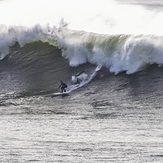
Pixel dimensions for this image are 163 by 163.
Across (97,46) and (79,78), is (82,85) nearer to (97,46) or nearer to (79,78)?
(79,78)

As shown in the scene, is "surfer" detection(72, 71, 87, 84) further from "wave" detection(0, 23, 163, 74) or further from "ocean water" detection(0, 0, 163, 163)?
"wave" detection(0, 23, 163, 74)

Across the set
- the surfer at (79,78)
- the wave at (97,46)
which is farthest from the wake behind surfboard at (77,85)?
the wave at (97,46)

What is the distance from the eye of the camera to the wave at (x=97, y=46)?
14617 mm

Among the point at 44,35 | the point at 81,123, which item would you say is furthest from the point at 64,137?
the point at 44,35

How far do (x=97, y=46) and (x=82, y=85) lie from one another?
9.73ft

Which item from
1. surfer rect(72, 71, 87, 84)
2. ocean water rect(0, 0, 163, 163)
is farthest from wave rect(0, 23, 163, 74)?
surfer rect(72, 71, 87, 84)

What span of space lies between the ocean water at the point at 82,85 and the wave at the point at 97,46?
0.14 ft

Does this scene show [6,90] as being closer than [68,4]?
Yes

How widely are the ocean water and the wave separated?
0.14 feet

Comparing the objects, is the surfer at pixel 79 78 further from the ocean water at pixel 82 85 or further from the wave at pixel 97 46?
the wave at pixel 97 46

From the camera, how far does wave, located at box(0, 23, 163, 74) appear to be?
14.6m

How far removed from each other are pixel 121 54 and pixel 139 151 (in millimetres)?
7572

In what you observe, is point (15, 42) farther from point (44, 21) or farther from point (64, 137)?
point (64, 137)

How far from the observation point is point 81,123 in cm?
1024
